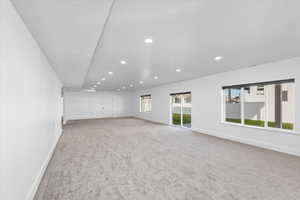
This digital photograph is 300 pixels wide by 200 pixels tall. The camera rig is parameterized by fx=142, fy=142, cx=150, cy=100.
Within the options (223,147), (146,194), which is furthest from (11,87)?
(223,147)

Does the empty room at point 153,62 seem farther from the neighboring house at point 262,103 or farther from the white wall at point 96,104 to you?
the white wall at point 96,104

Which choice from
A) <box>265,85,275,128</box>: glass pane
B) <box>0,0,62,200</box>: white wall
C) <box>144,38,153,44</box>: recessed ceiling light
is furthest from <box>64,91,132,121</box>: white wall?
<box>265,85,275,128</box>: glass pane

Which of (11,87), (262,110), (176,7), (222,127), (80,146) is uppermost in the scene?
(176,7)

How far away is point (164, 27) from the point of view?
2125 mm

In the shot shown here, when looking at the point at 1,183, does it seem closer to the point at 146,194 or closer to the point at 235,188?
the point at 146,194

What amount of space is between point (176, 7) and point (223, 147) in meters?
4.05

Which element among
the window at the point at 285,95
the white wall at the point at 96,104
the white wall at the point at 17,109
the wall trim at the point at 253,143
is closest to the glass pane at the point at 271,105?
the window at the point at 285,95

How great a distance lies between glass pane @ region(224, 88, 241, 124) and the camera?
5.18 m

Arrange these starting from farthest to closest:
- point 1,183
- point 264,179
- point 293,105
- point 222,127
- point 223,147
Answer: point 222,127, point 223,147, point 293,105, point 264,179, point 1,183

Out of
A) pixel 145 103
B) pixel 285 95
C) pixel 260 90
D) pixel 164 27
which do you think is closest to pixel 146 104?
pixel 145 103

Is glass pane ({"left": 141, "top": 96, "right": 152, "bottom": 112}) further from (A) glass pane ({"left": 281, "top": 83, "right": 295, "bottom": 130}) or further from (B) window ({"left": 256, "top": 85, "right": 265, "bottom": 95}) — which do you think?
(A) glass pane ({"left": 281, "top": 83, "right": 295, "bottom": 130})

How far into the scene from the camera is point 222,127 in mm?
5344

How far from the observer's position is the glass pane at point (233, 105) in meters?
5.18

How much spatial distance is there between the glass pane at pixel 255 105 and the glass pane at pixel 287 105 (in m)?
0.46
